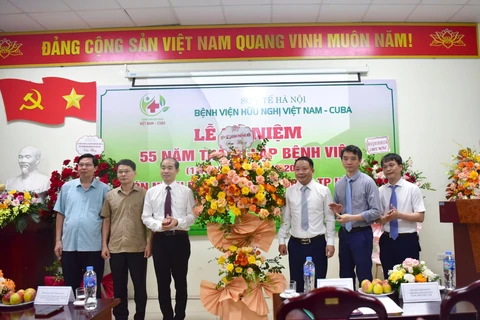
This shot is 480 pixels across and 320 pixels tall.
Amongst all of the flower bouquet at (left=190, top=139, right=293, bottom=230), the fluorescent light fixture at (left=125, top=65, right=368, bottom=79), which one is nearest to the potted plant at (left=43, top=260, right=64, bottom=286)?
the flower bouquet at (left=190, top=139, right=293, bottom=230)

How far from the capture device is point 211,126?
4.91 metres

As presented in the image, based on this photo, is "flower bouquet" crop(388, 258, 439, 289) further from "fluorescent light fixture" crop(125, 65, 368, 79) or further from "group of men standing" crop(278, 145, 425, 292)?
"fluorescent light fixture" crop(125, 65, 368, 79)

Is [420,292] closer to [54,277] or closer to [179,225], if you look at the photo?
[179,225]

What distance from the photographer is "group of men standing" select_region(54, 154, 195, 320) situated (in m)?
3.51

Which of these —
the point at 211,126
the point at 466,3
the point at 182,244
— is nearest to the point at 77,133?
the point at 211,126

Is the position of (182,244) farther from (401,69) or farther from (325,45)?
(401,69)

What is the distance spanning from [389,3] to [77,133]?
4029 mm

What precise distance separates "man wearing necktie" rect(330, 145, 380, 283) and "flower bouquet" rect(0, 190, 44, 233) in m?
3.01

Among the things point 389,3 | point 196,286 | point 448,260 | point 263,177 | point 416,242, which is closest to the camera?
point 448,260

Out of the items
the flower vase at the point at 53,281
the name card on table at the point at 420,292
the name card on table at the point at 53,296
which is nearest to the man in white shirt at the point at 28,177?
the flower vase at the point at 53,281

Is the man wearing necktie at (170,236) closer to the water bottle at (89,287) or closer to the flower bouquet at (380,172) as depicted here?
the water bottle at (89,287)

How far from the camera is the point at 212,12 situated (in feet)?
15.3

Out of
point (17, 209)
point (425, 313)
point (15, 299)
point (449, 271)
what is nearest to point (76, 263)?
point (17, 209)

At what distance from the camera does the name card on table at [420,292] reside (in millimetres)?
2160
